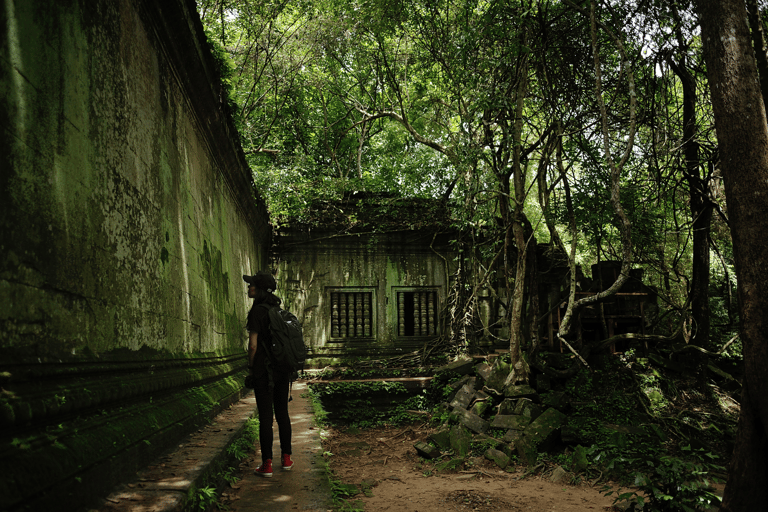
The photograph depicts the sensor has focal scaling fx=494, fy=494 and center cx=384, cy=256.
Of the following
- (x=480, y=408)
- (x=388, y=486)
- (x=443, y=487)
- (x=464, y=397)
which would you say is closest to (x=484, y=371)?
(x=464, y=397)

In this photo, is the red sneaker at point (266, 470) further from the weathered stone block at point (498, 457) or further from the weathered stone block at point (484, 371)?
the weathered stone block at point (484, 371)

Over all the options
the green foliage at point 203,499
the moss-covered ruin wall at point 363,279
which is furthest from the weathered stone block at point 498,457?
the moss-covered ruin wall at point 363,279

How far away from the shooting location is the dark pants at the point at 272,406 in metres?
3.55

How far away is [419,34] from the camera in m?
10.1

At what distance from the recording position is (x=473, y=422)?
724 centimetres

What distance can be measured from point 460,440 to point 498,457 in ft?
1.83

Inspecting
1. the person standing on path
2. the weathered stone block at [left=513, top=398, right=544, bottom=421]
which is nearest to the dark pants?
the person standing on path

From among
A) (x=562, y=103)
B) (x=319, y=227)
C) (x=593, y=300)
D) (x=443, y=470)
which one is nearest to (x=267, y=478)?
(x=443, y=470)

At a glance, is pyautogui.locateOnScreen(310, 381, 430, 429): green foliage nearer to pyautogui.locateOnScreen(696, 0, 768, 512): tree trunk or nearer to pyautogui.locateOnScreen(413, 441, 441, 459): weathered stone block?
pyautogui.locateOnScreen(413, 441, 441, 459): weathered stone block

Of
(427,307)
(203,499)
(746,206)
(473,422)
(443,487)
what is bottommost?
(443,487)

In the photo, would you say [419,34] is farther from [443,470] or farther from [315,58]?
[443,470]

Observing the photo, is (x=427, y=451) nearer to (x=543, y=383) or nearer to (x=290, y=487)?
(x=543, y=383)

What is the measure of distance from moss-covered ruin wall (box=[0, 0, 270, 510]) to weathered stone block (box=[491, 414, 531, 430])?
13.6 ft

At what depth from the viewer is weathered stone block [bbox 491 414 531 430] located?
22.5 feet
